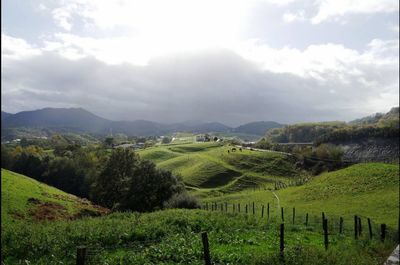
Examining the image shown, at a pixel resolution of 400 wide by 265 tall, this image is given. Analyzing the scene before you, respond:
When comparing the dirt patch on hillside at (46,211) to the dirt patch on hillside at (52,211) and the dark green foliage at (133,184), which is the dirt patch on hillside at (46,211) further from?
the dark green foliage at (133,184)

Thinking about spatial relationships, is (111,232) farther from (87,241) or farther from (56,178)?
(56,178)

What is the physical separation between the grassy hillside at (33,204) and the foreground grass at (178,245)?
88.3 feet

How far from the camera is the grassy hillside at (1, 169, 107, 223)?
52656 millimetres

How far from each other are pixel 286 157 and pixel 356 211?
3989 inches

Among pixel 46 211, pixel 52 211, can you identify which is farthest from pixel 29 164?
pixel 46 211

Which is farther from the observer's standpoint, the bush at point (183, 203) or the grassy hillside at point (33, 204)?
the bush at point (183, 203)

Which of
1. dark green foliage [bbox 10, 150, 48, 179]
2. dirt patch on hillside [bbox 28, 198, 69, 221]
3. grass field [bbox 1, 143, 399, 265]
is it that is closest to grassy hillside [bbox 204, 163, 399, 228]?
grass field [bbox 1, 143, 399, 265]

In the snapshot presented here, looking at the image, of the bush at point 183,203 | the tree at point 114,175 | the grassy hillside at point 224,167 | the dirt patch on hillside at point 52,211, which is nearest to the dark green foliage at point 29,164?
the grassy hillside at point 224,167

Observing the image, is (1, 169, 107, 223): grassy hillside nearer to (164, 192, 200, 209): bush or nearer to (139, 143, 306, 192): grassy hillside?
(164, 192, 200, 209): bush

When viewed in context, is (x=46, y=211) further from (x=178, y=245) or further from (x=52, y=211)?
(x=178, y=245)

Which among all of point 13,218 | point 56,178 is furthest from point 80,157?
point 13,218

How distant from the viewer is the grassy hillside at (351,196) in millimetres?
64081

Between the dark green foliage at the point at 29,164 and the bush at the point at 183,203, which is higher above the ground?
the dark green foliage at the point at 29,164

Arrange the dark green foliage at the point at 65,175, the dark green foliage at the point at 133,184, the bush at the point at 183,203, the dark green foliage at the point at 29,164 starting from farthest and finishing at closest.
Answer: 1. the dark green foliage at the point at 29,164
2. the dark green foliage at the point at 65,175
3. the dark green foliage at the point at 133,184
4. the bush at the point at 183,203
